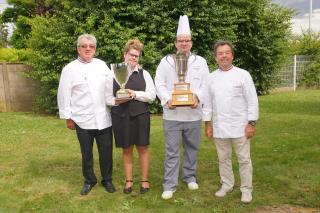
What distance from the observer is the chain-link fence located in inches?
762

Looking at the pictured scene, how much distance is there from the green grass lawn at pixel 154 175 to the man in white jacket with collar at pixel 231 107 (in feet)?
1.94

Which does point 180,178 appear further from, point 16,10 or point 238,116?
point 16,10

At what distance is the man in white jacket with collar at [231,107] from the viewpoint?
4.63m

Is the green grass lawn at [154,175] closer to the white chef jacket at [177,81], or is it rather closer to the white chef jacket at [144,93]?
the white chef jacket at [177,81]

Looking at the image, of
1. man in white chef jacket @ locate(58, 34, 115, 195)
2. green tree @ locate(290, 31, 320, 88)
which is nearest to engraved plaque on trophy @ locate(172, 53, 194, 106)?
man in white chef jacket @ locate(58, 34, 115, 195)

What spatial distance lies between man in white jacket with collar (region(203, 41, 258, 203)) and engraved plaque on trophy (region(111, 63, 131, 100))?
0.95 metres

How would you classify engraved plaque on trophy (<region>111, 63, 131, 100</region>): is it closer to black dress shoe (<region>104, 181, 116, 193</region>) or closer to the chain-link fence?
black dress shoe (<region>104, 181, 116, 193</region>)

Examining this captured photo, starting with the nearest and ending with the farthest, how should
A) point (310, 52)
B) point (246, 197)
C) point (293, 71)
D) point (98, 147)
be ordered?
point (246, 197) < point (98, 147) < point (293, 71) < point (310, 52)

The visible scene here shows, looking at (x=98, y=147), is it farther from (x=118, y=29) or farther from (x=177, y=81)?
(x=118, y=29)

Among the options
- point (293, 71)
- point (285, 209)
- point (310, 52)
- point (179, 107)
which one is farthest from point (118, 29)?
point (310, 52)

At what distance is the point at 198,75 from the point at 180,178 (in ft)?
5.08

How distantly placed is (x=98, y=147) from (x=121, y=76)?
39.4 inches

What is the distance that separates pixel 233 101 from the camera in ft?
15.3

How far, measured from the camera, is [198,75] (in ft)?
16.6
